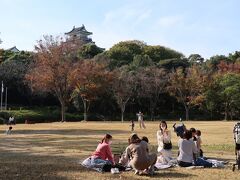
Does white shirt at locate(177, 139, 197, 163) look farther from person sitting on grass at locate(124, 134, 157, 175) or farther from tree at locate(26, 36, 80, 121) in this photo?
tree at locate(26, 36, 80, 121)

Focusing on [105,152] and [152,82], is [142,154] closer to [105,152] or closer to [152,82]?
[105,152]

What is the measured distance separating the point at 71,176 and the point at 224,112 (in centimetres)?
5887

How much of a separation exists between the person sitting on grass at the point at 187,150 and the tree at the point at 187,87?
51.6m

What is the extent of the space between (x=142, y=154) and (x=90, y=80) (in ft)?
152

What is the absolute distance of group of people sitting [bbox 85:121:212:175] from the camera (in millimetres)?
12016

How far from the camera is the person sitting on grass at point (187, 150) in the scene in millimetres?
13164

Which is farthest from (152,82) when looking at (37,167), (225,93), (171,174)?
(171,174)

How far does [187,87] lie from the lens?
215ft

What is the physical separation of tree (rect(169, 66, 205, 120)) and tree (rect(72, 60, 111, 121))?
11.2 metres

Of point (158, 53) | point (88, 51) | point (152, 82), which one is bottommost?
point (152, 82)

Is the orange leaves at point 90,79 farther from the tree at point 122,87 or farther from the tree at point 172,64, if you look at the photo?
the tree at point 172,64

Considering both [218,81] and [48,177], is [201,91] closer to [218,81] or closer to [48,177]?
[218,81]

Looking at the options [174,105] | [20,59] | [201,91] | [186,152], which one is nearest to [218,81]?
[201,91]

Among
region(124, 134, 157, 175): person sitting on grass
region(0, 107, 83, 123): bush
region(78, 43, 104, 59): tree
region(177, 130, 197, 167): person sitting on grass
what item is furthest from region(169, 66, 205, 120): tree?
region(124, 134, 157, 175): person sitting on grass
